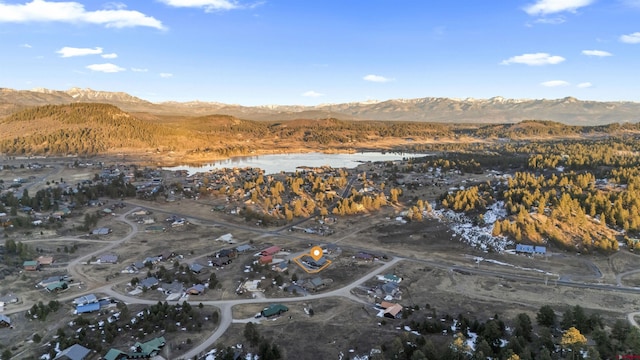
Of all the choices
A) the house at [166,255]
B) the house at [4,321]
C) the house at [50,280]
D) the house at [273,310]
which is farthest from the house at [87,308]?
the house at [273,310]

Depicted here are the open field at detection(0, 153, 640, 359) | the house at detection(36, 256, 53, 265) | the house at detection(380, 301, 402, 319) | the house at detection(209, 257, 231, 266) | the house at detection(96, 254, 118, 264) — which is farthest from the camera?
the house at detection(96, 254, 118, 264)

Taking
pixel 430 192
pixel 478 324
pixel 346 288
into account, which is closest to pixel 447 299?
pixel 478 324

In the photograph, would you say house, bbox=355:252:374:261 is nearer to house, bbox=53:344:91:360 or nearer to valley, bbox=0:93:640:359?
valley, bbox=0:93:640:359

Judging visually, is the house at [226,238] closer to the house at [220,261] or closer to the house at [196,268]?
the house at [220,261]

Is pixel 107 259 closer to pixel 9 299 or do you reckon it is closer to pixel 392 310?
pixel 9 299

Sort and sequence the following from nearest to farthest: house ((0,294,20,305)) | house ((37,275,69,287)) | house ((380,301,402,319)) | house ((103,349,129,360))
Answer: house ((103,349,129,360))
house ((380,301,402,319))
house ((0,294,20,305))
house ((37,275,69,287))

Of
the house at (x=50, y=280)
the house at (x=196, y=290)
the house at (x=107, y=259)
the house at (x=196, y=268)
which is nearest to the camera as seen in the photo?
the house at (x=196, y=290)

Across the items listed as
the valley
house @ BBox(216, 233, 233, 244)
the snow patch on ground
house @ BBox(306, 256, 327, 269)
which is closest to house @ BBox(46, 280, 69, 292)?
the valley
